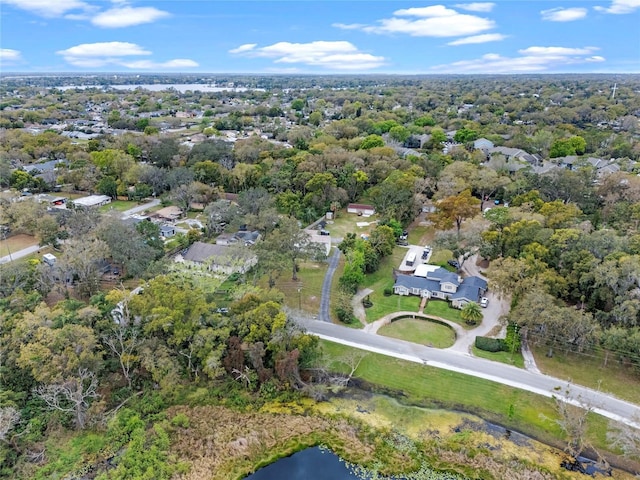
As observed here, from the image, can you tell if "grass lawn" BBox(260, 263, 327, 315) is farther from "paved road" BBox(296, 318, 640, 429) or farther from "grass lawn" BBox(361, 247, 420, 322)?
"grass lawn" BBox(361, 247, 420, 322)

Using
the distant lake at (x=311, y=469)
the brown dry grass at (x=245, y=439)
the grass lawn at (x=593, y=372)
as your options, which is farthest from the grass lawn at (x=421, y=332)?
the distant lake at (x=311, y=469)

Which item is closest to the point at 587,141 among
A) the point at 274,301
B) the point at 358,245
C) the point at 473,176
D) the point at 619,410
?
the point at 473,176

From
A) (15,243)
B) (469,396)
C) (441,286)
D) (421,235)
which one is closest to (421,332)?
(441,286)

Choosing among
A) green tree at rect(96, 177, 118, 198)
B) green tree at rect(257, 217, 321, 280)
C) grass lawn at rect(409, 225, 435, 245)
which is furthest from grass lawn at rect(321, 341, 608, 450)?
green tree at rect(96, 177, 118, 198)

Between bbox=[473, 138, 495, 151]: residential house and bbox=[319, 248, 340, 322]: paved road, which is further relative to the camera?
bbox=[473, 138, 495, 151]: residential house

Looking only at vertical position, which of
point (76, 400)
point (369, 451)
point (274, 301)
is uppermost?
point (274, 301)

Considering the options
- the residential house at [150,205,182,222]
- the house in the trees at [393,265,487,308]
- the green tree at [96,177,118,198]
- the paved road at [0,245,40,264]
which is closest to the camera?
the house in the trees at [393,265,487,308]

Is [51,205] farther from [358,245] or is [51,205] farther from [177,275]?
[358,245]
